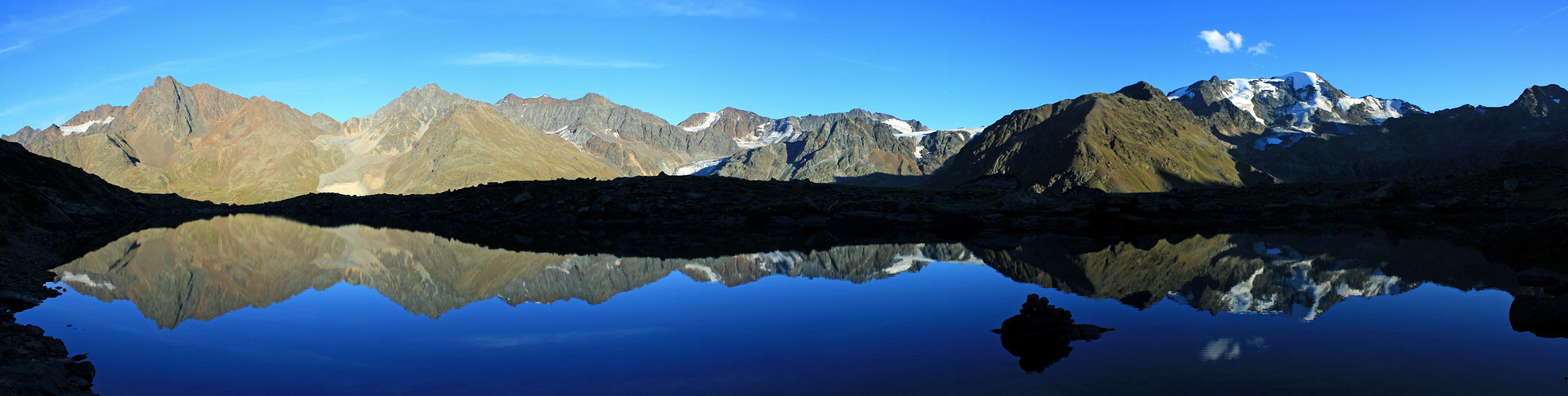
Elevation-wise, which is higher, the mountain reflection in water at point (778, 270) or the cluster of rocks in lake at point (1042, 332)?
the mountain reflection in water at point (778, 270)

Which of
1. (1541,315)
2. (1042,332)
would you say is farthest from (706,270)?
A: (1541,315)

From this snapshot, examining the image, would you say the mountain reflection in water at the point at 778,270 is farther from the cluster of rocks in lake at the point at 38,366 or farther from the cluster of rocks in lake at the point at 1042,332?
the cluster of rocks in lake at the point at 1042,332

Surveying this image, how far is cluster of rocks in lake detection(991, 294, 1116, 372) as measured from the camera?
16859 millimetres

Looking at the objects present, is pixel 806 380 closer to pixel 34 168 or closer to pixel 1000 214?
pixel 1000 214

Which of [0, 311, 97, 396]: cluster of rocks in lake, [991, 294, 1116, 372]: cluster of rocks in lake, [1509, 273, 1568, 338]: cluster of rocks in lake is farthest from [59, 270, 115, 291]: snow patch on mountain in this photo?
[1509, 273, 1568, 338]: cluster of rocks in lake

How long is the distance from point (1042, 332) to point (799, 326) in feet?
20.7

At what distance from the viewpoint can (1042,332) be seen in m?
18.0

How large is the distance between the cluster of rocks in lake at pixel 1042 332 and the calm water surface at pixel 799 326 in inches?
19.2

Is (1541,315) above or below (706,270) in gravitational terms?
below

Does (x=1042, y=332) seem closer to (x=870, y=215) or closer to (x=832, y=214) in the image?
(x=870, y=215)

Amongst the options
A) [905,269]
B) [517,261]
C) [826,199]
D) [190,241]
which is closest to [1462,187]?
[826,199]

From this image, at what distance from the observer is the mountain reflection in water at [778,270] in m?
25.8

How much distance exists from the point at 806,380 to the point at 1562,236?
47.9m

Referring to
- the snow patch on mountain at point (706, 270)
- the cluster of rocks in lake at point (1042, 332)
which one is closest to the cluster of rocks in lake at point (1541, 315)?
the cluster of rocks in lake at point (1042, 332)
